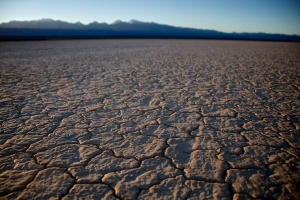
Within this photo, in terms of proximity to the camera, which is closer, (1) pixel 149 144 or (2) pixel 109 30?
(1) pixel 149 144

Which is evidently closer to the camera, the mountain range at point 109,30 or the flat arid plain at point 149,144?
the flat arid plain at point 149,144

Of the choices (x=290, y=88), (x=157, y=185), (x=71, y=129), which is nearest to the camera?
(x=157, y=185)

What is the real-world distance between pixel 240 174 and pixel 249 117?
3.38 feet

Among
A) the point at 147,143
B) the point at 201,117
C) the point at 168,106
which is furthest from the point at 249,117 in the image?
the point at 147,143

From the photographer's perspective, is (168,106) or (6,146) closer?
(6,146)

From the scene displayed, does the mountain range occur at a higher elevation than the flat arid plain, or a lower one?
higher

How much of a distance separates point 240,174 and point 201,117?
35.5 inches

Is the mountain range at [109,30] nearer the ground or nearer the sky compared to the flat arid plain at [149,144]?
nearer the sky

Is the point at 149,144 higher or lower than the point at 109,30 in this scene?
lower

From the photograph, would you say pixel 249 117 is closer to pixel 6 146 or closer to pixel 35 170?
pixel 35 170

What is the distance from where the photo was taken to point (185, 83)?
137 inches

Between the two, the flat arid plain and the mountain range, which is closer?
the flat arid plain

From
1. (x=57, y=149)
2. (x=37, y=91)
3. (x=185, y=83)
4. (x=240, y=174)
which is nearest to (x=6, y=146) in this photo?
(x=57, y=149)

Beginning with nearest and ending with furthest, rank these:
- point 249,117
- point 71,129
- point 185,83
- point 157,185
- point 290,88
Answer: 1. point 157,185
2. point 71,129
3. point 249,117
4. point 290,88
5. point 185,83
